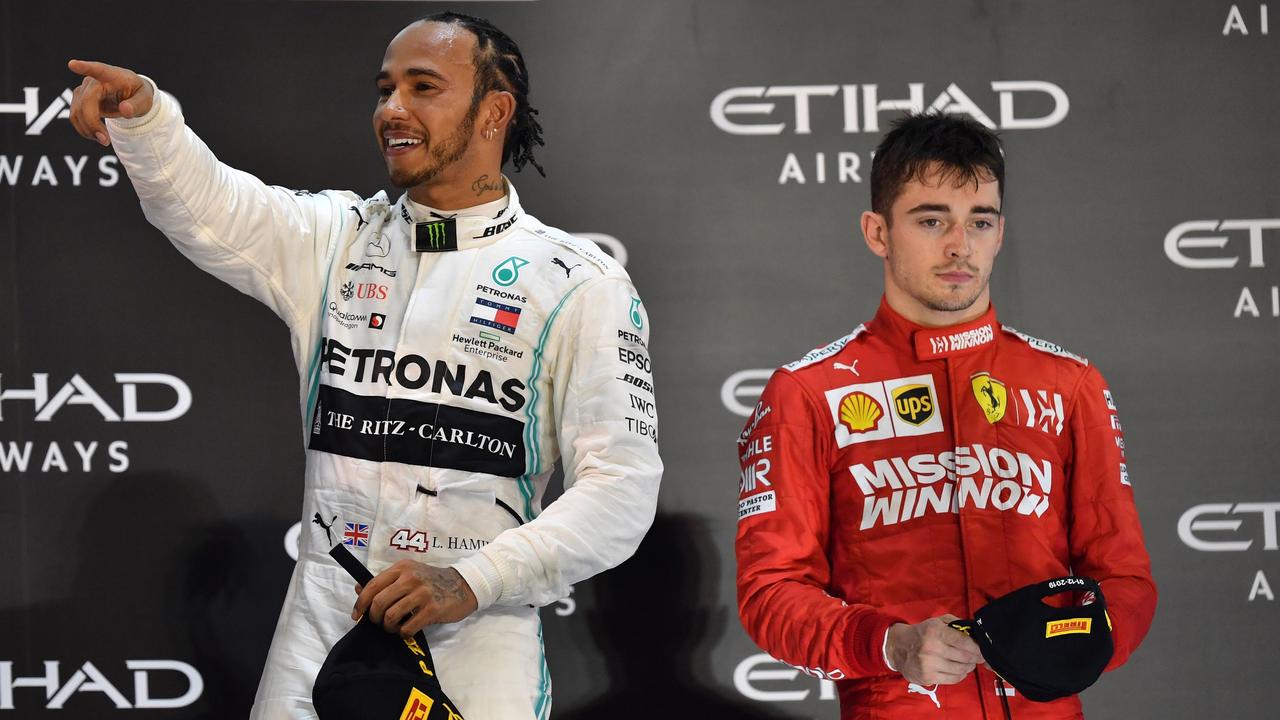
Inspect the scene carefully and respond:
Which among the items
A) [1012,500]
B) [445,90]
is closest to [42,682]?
[445,90]

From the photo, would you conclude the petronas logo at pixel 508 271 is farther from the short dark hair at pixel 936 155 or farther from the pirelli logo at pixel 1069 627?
the pirelli logo at pixel 1069 627

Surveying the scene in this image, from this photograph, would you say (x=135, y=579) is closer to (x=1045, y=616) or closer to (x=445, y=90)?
(x=445, y=90)

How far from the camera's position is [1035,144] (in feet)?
9.15

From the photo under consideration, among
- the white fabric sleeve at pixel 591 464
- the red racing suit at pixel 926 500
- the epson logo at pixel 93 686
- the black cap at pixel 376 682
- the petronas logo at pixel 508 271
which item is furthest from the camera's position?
the epson logo at pixel 93 686

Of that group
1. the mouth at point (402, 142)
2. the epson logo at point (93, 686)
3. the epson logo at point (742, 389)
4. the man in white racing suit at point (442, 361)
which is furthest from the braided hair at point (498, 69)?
the epson logo at point (93, 686)

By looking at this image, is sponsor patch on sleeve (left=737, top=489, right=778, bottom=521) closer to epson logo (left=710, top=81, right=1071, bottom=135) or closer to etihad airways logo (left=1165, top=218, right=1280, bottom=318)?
epson logo (left=710, top=81, right=1071, bottom=135)

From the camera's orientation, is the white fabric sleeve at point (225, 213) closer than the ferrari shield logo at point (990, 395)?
Yes

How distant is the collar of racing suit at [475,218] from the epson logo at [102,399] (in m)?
0.95

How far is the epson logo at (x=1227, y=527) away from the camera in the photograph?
2.75 m

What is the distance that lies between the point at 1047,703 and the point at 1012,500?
300 millimetres

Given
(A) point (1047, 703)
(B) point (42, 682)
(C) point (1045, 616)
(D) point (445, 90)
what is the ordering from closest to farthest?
(C) point (1045, 616)
(A) point (1047, 703)
(D) point (445, 90)
(B) point (42, 682)

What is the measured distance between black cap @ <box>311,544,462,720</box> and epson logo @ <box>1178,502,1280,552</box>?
1.76 metres

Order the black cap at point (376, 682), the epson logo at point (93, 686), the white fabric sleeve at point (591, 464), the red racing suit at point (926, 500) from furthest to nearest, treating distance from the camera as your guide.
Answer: the epson logo at point (93, 686), the red racing suit at point (926, 500), the white fabric sleeve at point (591, 464), the black cap at point (376, 682)

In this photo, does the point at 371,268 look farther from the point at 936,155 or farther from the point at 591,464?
the point at 936,155
